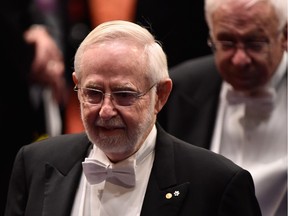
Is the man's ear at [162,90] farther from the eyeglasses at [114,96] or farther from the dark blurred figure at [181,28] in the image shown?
the dark blurred figure at [181,28]

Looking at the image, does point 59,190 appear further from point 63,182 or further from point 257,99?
point 257,99

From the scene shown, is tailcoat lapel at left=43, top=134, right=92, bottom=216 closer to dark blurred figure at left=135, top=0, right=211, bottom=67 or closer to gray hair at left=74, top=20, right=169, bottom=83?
gray hair at left=74, top=20, right=169, bottom=83

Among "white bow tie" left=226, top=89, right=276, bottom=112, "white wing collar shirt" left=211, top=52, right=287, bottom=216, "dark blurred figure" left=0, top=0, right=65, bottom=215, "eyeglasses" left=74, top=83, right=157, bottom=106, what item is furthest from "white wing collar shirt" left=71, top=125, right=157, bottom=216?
"dark blurred figure" left=0, top=0, right=65, bottom=215

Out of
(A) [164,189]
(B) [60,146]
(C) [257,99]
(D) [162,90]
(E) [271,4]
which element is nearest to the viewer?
(A) [164,189]

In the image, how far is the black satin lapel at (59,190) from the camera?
4.98m

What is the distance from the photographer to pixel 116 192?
16.3ft

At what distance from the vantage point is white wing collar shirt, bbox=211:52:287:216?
19.1ft

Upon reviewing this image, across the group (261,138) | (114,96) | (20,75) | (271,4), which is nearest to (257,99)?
(261,138)

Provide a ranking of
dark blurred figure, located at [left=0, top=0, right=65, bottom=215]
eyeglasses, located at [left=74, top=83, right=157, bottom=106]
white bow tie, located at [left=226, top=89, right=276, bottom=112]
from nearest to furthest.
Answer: eyeglasses, located at [left=74, top=83, right=157, bottom=106] → white bow tie, located at [left=226, top=89, right=276, bottom=112] → dark blurred figure, located at [left=0, top=0, right=65, bottom=215]

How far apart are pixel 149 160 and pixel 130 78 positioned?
0.48m

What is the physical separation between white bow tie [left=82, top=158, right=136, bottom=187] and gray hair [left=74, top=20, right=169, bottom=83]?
43 cm

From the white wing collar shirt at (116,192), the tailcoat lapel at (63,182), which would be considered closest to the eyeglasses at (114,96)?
the white wing collar shirt at (116,192)

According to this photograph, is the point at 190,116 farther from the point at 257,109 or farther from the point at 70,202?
the point at 70,202

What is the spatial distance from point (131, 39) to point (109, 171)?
652 millimetres
